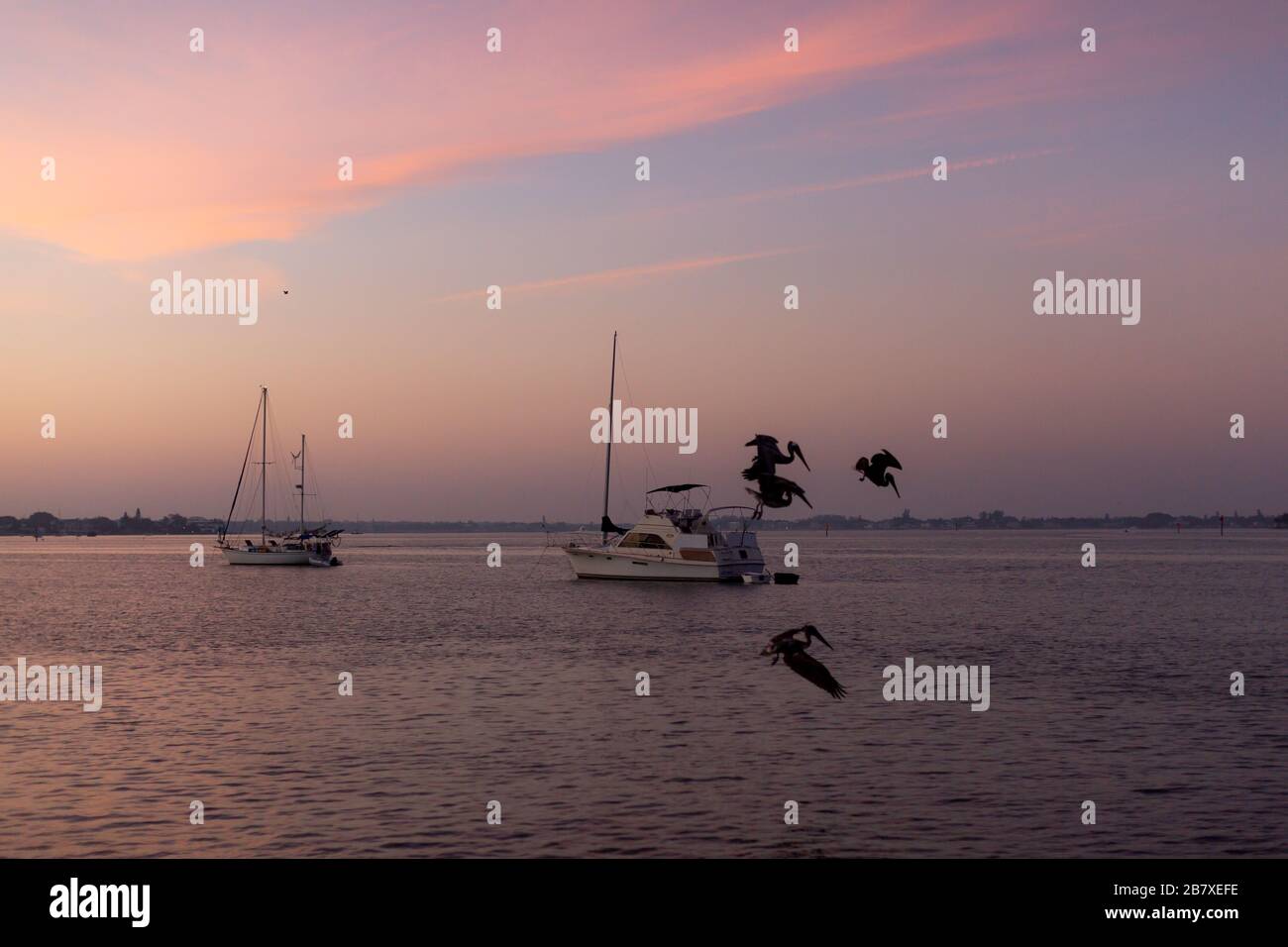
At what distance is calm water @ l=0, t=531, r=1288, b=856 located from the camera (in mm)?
18297

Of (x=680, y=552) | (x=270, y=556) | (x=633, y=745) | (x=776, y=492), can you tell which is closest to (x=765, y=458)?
(x=776, y=492)

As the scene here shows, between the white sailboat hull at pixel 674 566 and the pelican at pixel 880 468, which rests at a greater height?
the pelican at pixel 880 468

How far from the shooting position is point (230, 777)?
22312 millimetres

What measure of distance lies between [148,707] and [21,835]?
47.2 feet

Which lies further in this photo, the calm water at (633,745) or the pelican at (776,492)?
the calm water at (633,745)

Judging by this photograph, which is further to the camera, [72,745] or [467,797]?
[72,745]

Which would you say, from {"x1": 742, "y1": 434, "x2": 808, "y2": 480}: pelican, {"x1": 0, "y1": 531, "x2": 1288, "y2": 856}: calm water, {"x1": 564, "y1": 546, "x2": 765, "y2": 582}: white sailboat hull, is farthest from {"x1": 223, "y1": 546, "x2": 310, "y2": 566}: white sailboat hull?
{"x1": 742, "y1": 434, "x2": 808, "y2": 480}: pelican

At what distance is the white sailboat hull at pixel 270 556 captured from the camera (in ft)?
443

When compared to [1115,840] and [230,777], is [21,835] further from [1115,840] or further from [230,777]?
[1115,840]

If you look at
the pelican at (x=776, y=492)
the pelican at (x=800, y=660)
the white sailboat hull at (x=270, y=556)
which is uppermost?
the pelican at (x=776, y=492)

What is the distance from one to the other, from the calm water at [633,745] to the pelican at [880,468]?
18.2 ft

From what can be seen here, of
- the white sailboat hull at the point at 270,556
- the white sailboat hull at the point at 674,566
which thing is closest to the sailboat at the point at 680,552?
the white sailboat hull at the point at 674,566

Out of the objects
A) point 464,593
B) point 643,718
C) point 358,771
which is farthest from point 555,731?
point 464,593

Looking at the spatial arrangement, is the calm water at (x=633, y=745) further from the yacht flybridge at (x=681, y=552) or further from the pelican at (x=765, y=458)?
the yacht flybridge at (x=681, y=552)
